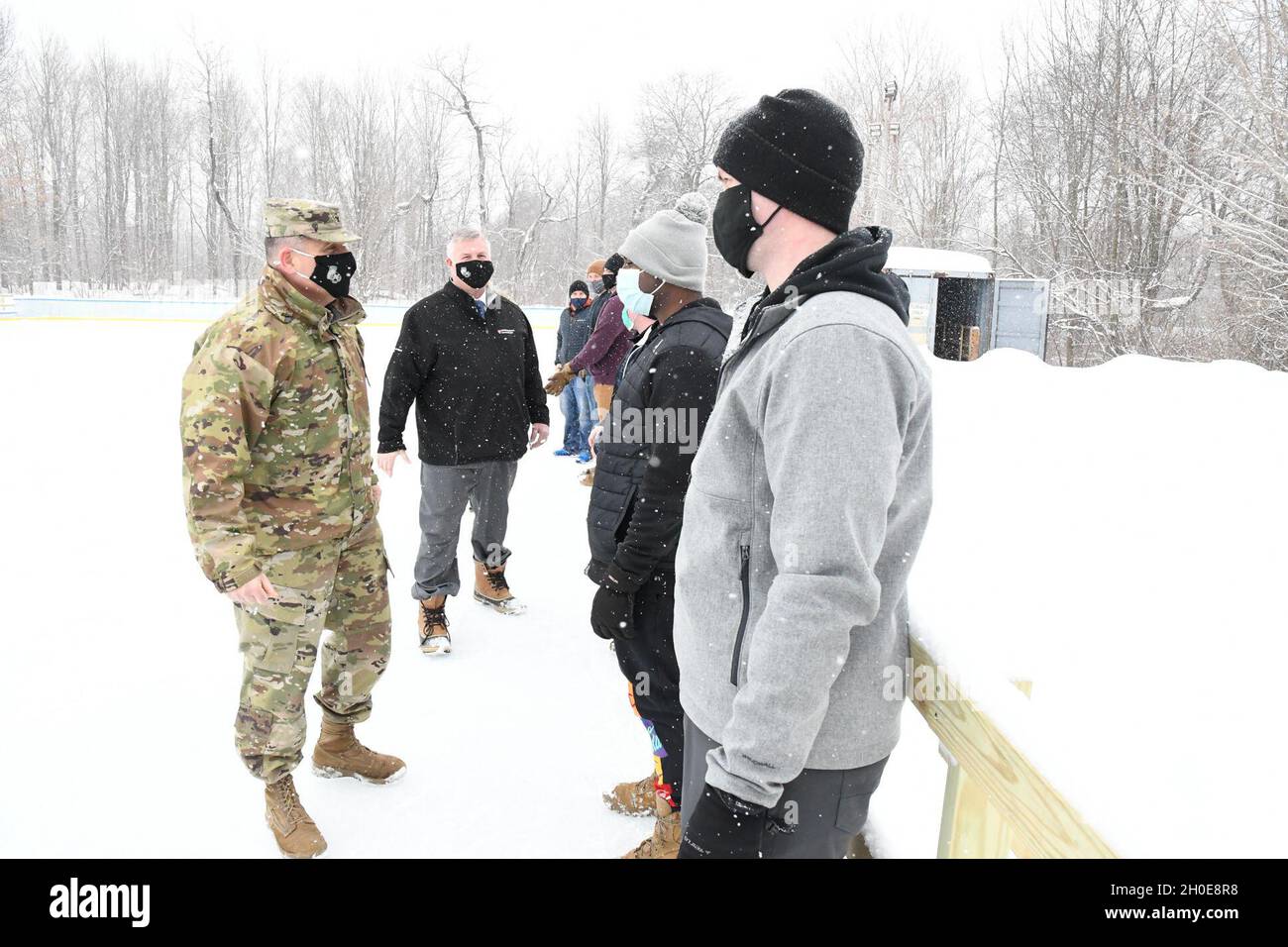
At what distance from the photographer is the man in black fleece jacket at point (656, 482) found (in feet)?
8.04

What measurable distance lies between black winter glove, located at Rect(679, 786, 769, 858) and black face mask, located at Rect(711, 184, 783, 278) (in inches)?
37.4

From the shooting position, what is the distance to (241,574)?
235 cm

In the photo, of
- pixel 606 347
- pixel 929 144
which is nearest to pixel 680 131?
pixel 929 144

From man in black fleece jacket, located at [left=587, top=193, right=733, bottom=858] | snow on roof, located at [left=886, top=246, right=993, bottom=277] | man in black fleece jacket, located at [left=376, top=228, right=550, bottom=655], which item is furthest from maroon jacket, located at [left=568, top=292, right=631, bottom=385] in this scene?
snow on roof, located at [left=886, top=246, right=993, bottom=277]

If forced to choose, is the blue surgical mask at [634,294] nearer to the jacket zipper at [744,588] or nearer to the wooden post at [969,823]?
the jacket zipper at [744,588]

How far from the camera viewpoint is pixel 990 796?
4.60ft

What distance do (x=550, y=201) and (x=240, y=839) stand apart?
37.6 m

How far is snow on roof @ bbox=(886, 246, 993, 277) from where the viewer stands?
16.5 m

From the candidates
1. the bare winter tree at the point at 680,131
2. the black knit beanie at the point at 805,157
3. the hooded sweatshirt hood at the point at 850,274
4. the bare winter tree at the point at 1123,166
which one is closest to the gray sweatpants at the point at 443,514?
the black knit beanie at the point at 805,157

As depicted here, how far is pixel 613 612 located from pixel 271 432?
120cm

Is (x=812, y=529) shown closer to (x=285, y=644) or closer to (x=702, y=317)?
(x=702, y=317)
